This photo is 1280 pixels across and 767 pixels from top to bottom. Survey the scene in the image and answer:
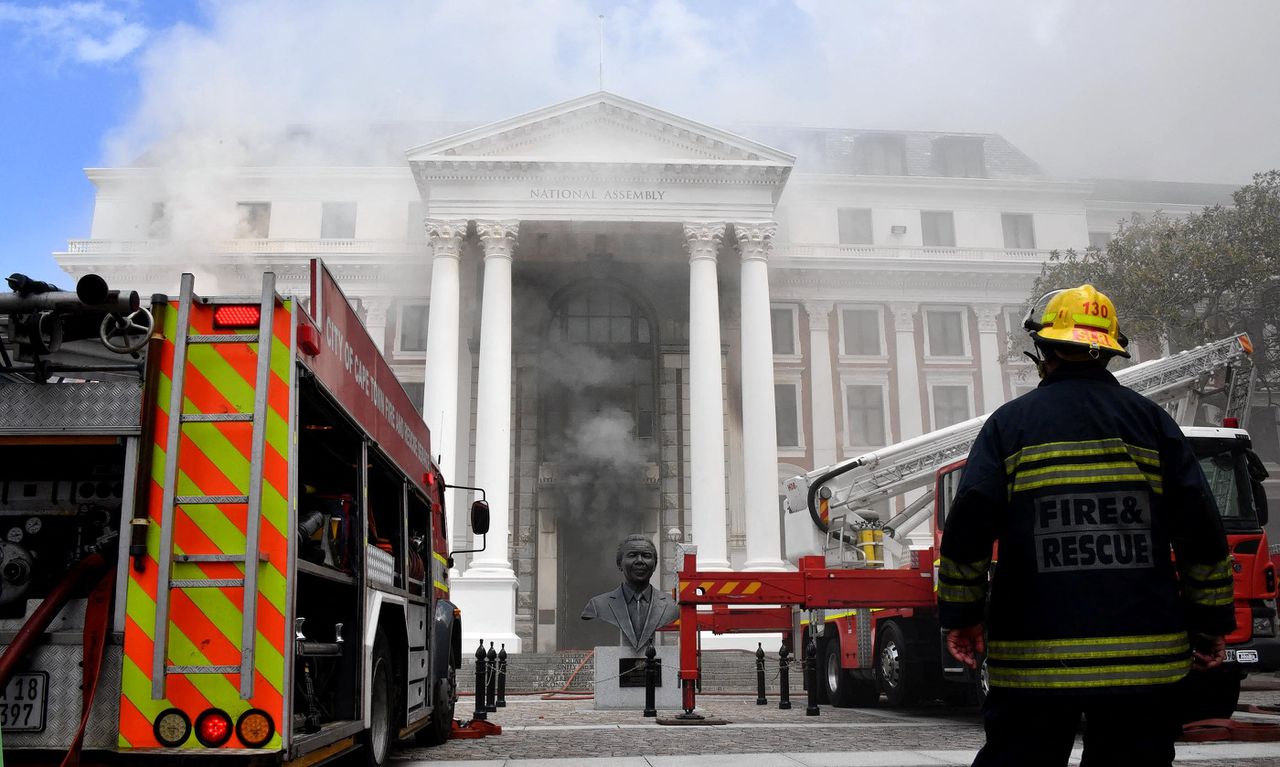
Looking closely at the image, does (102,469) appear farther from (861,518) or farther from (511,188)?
(511,188)

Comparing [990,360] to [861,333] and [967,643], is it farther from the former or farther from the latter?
[967,643]

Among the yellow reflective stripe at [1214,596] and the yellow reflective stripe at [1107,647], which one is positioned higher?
the yellow reflective stripe at [1214,596]

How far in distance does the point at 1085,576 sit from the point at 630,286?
30.0m

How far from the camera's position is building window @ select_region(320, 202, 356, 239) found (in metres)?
35.2

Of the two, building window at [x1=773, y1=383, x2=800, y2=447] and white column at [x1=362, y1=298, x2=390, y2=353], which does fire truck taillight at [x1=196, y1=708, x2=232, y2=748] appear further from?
building window at [x1=773, y1=383, x2=800, y2=447]

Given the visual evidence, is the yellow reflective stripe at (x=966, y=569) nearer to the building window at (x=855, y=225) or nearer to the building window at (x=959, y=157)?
the building window at (x=855, y=225)

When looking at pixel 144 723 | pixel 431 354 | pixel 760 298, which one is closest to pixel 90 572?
pixel 144 723

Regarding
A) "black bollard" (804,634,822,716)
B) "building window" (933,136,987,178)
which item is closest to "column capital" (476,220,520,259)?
"black bollard" (804,634,822,716)

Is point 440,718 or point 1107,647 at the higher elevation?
point 1107,647

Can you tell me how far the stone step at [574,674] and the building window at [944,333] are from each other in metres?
16.7

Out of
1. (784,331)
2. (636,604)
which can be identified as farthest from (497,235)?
(636,604)

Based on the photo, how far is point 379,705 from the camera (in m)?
6.39

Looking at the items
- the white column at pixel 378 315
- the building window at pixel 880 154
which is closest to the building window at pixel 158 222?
the white column at pixel 378 315

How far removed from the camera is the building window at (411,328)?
33.3 metres
